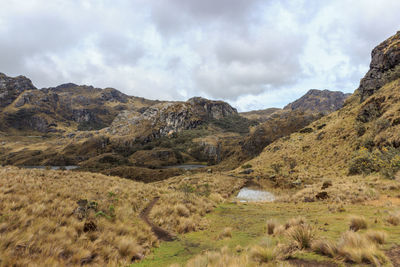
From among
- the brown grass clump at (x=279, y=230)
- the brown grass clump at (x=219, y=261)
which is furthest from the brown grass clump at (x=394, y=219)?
the brown grass clump at (x=219, y=261)

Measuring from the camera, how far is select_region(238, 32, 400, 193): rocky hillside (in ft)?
82.1

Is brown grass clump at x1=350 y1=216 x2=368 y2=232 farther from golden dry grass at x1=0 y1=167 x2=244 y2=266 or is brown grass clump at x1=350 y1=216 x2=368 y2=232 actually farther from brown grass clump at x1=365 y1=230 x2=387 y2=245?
golden dry grass at x1=0 y1=167 x2=244 y2=266

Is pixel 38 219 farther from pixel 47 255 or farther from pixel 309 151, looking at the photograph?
pixel 309 151

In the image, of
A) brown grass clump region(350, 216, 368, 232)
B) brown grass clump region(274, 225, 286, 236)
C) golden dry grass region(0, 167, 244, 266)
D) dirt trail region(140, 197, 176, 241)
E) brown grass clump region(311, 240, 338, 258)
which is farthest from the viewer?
dirt trail region(140, 197, 176, 241)

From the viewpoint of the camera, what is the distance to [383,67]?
5109 centimetres

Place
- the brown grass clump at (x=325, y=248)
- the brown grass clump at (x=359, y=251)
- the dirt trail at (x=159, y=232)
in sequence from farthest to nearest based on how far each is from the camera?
1. the dirt trail at (x=159, y=232)
2. the brown grass clump at (x=325, y=248)
3. the brown grass clump at (x=359, y=251)

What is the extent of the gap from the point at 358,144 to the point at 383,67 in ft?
106

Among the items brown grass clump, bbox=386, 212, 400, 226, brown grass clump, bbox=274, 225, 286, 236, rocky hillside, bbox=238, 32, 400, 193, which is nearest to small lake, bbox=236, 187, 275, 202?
rocky hillside, bbox=238, 32, 400, 193

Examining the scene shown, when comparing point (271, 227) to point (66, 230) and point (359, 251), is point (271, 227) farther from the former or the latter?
point (66, 230)

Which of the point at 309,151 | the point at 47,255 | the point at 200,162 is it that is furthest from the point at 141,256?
the point at 200,162

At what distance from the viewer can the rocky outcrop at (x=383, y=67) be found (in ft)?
154

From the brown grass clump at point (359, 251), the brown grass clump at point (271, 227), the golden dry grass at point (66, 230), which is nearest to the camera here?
the brown grass clump at point (359, 251)

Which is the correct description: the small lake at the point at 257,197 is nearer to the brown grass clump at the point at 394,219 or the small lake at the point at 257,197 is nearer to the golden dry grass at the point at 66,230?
the golden dry grass at the point at 66,230

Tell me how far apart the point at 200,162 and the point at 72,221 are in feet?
532
